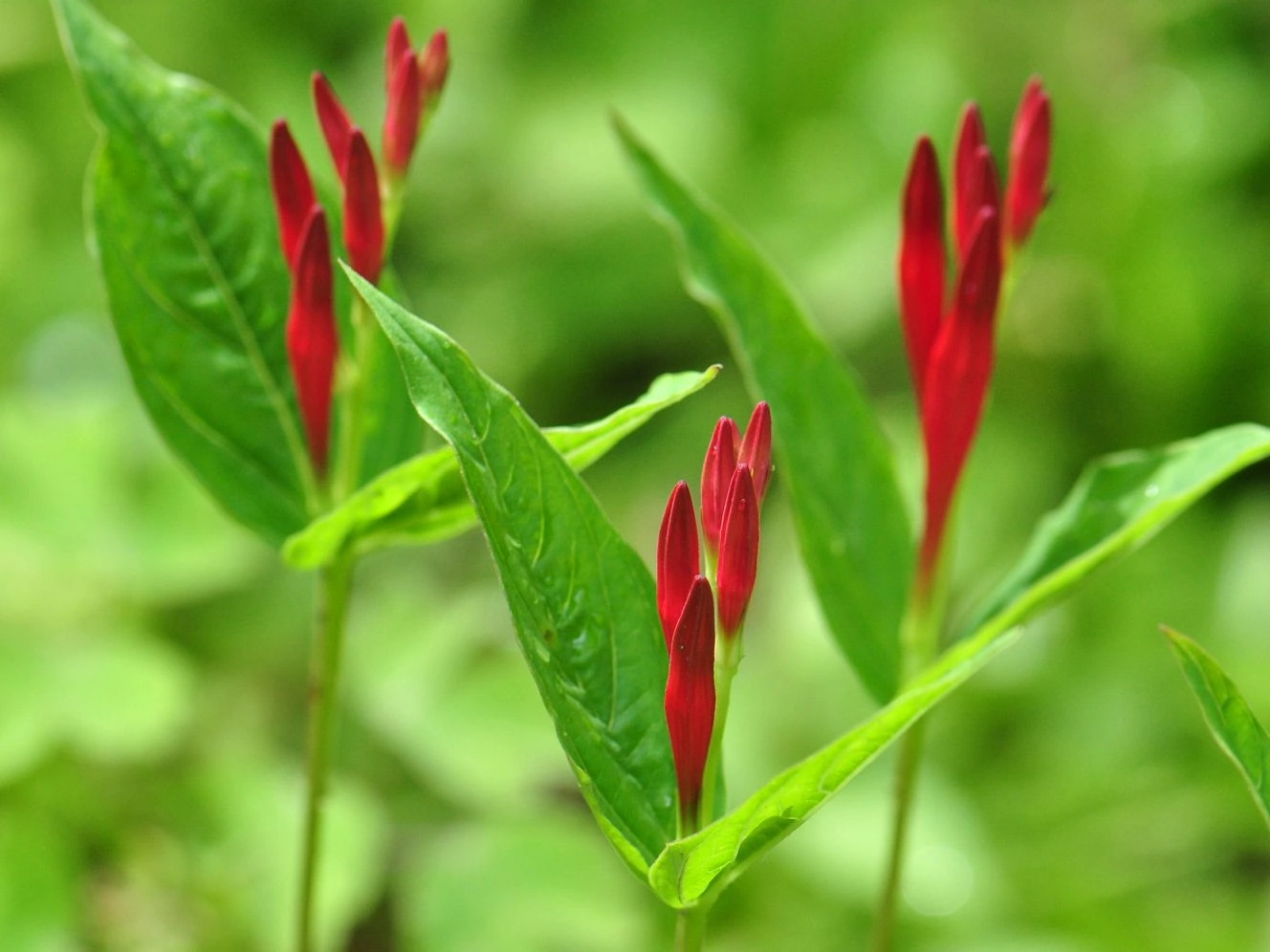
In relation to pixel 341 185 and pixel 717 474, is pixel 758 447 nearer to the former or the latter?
pixel 717 474

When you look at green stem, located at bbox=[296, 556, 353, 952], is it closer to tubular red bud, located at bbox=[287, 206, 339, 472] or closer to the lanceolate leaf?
tubular red bud, located at bbox=[287, 206, 339, 472]

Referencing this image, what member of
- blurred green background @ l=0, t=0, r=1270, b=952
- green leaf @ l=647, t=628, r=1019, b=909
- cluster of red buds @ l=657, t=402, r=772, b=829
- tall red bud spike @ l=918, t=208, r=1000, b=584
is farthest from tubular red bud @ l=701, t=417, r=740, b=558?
blurred green background @ l=0, t=0, r=1270, b=952

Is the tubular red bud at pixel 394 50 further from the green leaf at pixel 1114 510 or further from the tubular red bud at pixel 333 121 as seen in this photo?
the green leaf at pixel 1114 510

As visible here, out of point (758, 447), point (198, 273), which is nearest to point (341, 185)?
point (198, 273)

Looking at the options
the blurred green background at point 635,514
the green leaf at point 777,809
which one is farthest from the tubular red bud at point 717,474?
the blurred green background at point 635,514

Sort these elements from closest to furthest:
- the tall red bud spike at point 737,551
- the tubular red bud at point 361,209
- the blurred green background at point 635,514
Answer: the tall red bud spike at point 737,551, the tubular red bud at point 361,209, the blurred green background at point 635,514
